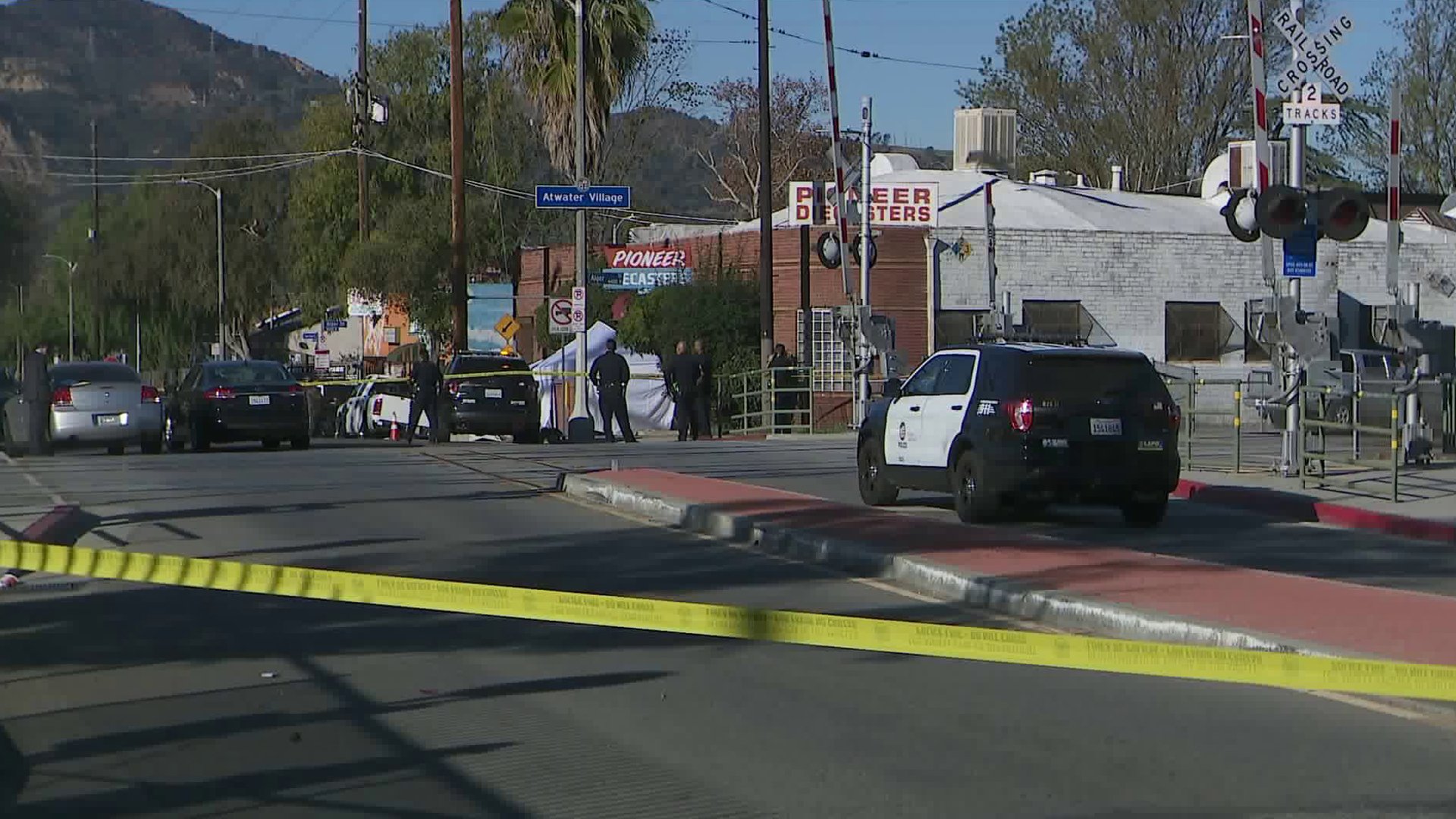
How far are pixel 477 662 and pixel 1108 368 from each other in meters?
8.53

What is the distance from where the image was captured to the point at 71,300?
321ft

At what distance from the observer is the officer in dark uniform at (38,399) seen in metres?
26.8

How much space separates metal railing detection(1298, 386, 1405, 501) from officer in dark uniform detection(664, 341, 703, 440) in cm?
1374

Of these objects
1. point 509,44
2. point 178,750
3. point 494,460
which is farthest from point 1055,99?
point 178,750

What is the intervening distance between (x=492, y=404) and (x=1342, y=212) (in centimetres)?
1791

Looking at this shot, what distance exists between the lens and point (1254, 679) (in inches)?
258

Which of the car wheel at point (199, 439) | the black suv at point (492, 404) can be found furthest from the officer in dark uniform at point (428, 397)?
the car wheel at point (199, 439)

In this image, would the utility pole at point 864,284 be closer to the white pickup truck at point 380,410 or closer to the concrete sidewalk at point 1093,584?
the white pickup truck at point 380,410

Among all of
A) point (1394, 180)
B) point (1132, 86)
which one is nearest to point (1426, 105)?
point (1132, 86)

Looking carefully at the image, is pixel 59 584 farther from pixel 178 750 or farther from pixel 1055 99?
pixel 1055 99

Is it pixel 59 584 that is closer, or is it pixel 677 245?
pixel 59 584

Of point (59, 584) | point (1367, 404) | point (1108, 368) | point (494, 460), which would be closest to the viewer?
point (59, 584)

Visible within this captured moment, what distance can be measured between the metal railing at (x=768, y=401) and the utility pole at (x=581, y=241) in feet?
11.6

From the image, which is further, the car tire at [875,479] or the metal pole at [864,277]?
the metal pole at [864,277]
